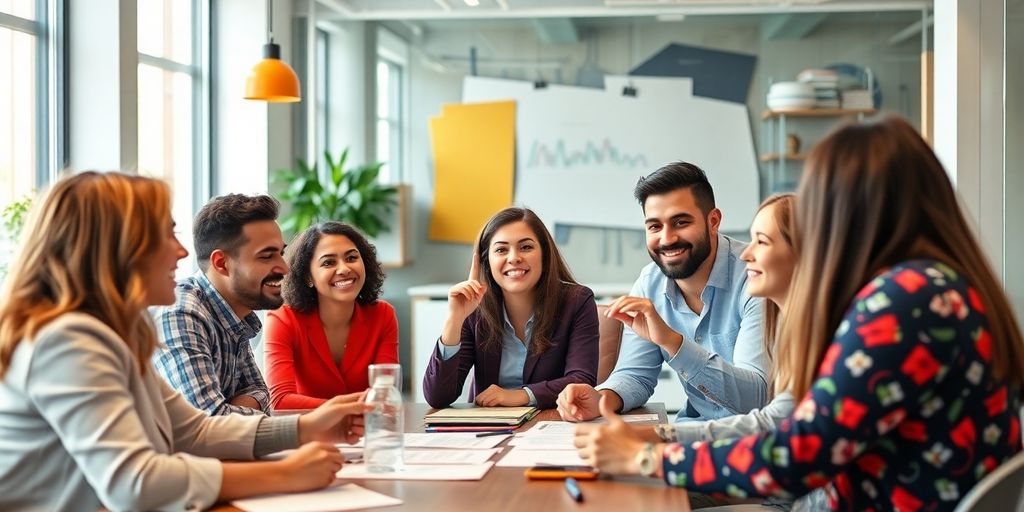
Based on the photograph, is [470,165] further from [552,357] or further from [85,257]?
[85,257]

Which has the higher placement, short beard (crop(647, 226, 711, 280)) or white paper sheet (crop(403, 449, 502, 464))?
short beard (crop(647, 226, 711, 280))

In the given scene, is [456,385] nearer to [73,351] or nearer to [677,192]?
[677,192]

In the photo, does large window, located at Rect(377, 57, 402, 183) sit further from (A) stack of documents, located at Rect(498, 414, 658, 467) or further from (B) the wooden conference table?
(B) the wooden conference table

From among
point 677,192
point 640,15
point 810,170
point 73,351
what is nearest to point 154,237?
point 73,351

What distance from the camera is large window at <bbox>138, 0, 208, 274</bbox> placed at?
5242 millimetres

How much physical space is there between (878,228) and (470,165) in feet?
17.7

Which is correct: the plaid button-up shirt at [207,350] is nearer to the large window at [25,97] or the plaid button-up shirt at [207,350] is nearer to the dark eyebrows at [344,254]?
the dark eyebrows at [344,254]

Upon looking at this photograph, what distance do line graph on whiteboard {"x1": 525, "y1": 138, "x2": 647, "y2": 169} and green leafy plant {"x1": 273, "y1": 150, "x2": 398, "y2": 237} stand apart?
0.90m

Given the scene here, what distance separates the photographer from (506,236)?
311 cm

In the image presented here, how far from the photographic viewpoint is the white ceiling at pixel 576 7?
6.29 metres

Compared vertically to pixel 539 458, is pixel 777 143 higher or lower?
higher

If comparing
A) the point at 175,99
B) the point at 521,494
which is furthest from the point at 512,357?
the point at 175,99

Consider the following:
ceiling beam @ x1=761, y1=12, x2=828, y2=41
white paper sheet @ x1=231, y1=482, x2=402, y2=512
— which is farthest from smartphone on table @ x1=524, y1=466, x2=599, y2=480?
ceiling beam @ x1=761, y1=12, x2=828, y2=41

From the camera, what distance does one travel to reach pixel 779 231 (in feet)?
7.04
